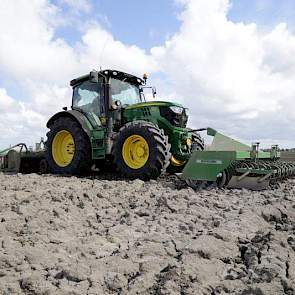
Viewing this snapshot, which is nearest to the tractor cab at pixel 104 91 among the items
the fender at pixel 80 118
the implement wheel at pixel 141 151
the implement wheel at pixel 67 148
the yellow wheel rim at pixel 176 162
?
the fender at pixel 80 118

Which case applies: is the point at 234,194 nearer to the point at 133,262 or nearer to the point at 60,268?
the point at 133,262

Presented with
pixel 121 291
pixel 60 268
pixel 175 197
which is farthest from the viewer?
pixel 175 197

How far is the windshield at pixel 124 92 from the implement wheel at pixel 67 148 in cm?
108

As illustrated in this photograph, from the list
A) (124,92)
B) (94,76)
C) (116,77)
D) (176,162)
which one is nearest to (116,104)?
(124,92)

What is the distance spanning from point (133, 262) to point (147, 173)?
414 cm

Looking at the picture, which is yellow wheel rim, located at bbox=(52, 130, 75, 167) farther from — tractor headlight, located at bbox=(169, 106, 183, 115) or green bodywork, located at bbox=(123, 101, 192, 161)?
tractor headlight, located at bbox=(169, 106, 183, 115)

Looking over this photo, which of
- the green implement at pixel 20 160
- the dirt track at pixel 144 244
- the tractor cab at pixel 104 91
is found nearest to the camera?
the dirt track at pixel 144 244

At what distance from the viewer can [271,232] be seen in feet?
10.6

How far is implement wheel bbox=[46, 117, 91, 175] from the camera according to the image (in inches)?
321

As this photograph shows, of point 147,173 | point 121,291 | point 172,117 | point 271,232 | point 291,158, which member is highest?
point 172,117

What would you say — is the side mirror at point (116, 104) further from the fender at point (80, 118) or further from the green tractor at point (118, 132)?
the fender at point (80, 118)

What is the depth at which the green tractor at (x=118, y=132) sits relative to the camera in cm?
702

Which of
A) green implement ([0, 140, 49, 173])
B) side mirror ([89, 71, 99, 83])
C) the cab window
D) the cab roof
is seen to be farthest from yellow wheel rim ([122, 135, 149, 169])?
green implement ([0, 140, 49, 173])

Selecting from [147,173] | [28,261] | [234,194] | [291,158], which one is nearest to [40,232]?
[28,261]
